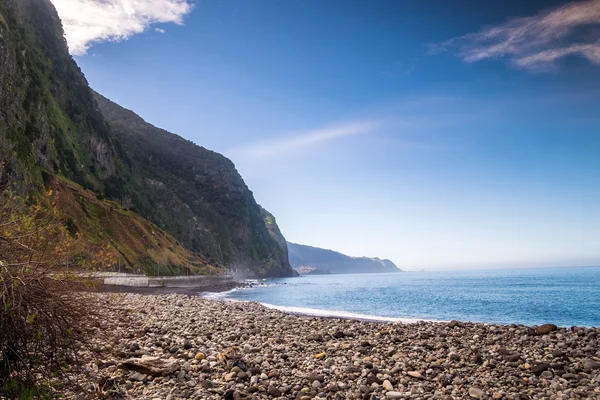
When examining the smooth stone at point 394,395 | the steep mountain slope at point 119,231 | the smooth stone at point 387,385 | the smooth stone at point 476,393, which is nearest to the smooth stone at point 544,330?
the smooth stone at point 476,393

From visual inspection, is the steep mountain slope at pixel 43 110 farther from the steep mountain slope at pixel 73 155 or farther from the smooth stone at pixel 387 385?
the smooth stone at pixel 387 385

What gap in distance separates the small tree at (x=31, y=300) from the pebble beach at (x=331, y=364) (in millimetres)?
1264

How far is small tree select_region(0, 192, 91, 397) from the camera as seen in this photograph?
7777 millimetres

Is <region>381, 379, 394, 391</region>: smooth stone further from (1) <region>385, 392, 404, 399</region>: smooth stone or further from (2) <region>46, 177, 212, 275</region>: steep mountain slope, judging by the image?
(2) <region>46, 177, 212, 275</region>: steep mountain slope

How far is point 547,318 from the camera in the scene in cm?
3553

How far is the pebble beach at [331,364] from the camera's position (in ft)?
32.7

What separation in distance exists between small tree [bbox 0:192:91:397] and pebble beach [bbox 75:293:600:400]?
4.15ft

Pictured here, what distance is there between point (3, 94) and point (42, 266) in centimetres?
7311

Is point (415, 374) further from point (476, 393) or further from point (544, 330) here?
point (544, 330)

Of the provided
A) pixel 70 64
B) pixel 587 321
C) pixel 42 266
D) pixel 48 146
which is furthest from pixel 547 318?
pixel 70 64

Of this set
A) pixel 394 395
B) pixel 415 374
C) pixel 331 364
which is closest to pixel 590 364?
pixel 415 374

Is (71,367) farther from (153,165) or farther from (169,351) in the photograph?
(153,165)

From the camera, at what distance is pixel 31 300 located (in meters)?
8.03

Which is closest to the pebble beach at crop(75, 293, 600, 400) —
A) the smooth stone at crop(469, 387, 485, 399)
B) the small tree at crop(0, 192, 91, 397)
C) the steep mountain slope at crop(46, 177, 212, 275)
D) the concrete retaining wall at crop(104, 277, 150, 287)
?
the smooth stone at crop(469, 387, 485, 399)
